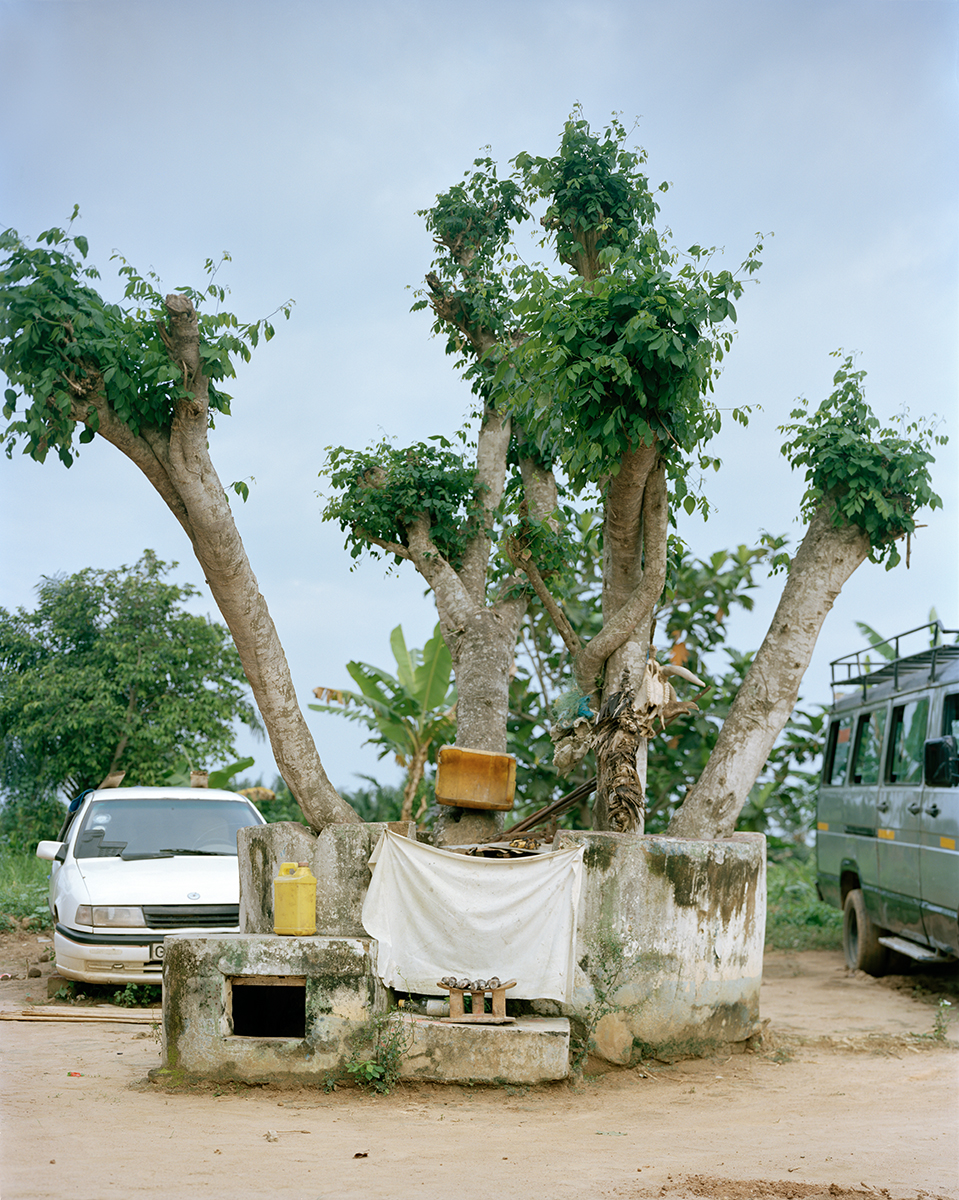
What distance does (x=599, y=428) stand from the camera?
6609 millimetres

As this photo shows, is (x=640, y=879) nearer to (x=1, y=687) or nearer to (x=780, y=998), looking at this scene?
(x=780, y=998)

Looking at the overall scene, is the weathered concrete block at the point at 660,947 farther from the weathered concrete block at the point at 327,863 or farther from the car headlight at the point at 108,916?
the car headlight at the point at 108,916

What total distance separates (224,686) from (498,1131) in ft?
44.0

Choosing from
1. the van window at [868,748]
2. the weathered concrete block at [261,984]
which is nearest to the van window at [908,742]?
the van window at [868,748]

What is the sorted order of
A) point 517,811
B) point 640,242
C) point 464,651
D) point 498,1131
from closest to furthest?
point 498,1131
point 640,242
point 464,651
point 517,811

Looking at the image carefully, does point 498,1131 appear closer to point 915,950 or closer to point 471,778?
point 471,778

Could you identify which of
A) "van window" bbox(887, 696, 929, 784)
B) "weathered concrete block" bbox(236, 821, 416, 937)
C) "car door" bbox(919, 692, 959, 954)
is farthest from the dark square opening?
"van window" bbox(887, 696, 929, 784)

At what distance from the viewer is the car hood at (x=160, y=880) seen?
806cm

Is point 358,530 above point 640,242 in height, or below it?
below

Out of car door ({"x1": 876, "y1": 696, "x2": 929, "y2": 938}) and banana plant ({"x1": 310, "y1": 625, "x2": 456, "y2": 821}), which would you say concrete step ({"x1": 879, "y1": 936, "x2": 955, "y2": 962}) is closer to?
car door ({"x1": 876, "y1": 696, "x2": 929, "y2": 938})

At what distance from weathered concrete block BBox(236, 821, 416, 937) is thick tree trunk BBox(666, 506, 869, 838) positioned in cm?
236

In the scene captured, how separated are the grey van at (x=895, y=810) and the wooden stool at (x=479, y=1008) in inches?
160

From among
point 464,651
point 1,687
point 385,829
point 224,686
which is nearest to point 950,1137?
point 385,829

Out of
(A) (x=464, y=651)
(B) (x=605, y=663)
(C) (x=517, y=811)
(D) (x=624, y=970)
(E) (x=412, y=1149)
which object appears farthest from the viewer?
(C) (x=517, y=811)
